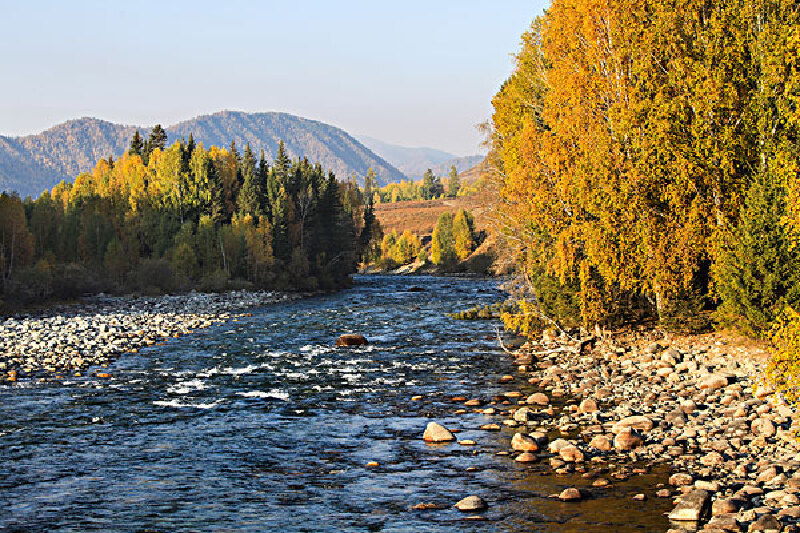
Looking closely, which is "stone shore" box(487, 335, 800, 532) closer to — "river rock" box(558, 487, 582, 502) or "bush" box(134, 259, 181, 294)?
"river rock" box(558, 487, 582, 502)

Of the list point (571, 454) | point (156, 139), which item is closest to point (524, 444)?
point (571, 454)

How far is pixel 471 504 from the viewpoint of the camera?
529 inches

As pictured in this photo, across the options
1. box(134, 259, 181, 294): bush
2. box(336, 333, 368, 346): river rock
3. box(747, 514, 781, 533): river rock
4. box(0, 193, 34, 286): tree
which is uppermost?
box(0, 193, 34, 286): tree

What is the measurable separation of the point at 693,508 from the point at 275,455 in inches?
365

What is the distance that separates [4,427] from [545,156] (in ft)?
66.8

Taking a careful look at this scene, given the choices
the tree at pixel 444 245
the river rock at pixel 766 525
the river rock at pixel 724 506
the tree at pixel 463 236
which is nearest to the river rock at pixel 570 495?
the river rock at pixel 724 506

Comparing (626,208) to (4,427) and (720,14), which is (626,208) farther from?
(4,427)

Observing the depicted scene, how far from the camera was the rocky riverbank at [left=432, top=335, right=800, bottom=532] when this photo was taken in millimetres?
12633

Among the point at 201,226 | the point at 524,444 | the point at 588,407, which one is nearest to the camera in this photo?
the point at 524,444

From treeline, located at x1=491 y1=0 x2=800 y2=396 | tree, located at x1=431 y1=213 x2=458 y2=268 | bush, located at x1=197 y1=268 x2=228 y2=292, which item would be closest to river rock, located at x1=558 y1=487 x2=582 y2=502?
Answer: treeline, located at x1=491 y1=0 x2=800 y2=396

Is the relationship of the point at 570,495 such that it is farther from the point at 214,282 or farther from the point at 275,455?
the point at 214,282

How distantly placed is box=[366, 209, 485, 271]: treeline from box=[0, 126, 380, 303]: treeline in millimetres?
48291

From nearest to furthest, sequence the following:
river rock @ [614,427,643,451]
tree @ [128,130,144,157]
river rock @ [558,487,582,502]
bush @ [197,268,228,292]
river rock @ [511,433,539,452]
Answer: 1. river rock @ [558,487,582,502]
2. river rock @ [614,427,643,451]
3. river rock @ [511,433,539,452]
4. bush @ [197,268,228,292]
5. tree @ [128,130,144,157]

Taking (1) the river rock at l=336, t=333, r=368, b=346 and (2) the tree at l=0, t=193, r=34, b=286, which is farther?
(2) the tree at l=0, t=193, r=34, b=286
